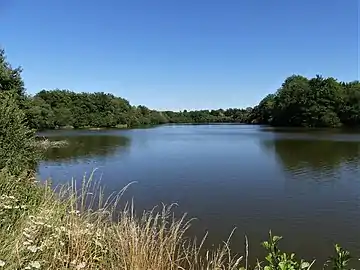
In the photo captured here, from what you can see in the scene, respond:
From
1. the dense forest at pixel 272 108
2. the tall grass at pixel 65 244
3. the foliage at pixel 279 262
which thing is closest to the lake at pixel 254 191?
the tall grass at pixel 65 244

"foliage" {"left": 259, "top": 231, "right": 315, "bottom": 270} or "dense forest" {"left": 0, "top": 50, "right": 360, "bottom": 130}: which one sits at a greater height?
"dense forest" {"left": 0, "top": 50, "right": 360, "bottom": 130}

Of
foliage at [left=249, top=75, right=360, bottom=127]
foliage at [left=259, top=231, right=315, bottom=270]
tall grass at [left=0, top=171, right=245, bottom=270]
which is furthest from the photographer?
foliage at [left=249, top=75, right=360, bottom=127]

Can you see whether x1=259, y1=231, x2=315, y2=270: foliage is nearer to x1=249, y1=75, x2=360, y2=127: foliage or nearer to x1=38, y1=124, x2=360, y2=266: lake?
x1=38, y1=124, x2=360, y2=266: lake

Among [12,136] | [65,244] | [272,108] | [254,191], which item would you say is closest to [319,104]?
[272,108]

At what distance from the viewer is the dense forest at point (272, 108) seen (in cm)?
7069

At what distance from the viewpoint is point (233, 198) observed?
44.2ft

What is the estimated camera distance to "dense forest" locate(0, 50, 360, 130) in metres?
70.7

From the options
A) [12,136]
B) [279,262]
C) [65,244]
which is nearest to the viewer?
[279,262]

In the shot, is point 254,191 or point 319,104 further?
point 319,104

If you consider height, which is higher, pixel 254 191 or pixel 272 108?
pixel 272 108

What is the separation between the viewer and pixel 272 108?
93.8m

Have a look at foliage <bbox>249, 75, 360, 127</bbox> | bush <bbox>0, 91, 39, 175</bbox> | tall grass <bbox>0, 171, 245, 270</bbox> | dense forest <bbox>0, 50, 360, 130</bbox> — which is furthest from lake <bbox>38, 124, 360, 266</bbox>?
foliage <bbox>249, 75, 360, 127</bbox>

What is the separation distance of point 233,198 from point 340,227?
410 cm

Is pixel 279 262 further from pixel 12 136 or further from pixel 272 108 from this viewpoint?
pixel 272 108
